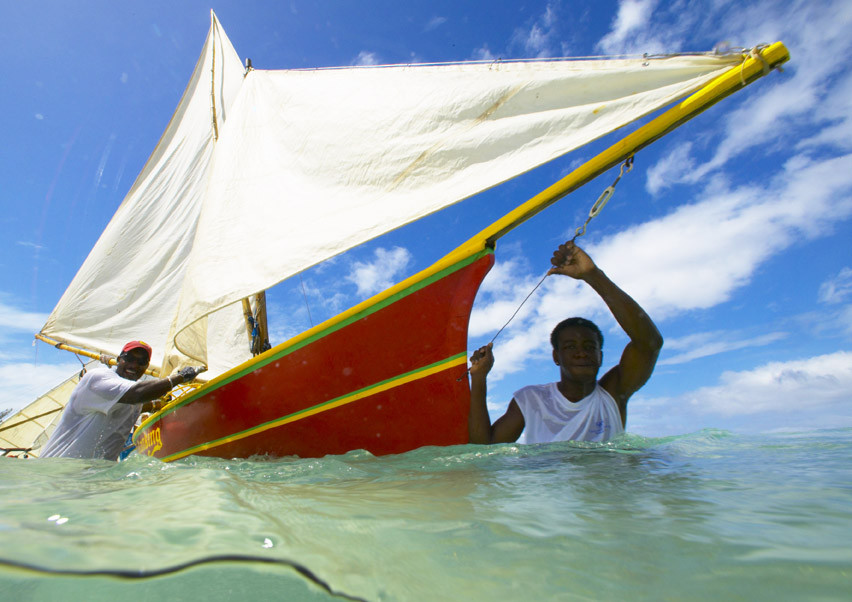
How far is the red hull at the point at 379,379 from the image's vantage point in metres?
3.06

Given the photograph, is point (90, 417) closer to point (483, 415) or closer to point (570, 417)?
point (483, 415)

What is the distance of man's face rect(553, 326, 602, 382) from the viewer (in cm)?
301

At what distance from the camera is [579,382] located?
3.04 meters

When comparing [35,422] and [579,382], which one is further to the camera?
[35,422]

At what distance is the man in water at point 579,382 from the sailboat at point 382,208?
18cm

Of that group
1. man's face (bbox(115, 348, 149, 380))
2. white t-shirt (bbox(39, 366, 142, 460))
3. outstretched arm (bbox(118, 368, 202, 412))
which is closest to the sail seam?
outstretched arm (bbox(118, 368, 202, 412))

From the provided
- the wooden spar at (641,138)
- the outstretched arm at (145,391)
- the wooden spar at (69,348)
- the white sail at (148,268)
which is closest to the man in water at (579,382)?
the wooden spar at (641,138)

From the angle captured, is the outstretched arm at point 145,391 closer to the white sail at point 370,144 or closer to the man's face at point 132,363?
the white sail at point 370,144

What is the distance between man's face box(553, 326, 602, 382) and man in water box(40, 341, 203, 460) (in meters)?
3.58

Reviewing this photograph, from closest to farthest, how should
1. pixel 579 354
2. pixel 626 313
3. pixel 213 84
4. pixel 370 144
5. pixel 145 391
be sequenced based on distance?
pixel 626 313
pixel 579 354
pixel 370 144
pixel 145 391
pixel 213 84

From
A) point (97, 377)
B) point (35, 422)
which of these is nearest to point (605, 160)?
point (97, 377)

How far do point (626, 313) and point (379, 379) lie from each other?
1.76 m

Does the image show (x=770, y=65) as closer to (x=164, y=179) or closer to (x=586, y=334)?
(x=586, y=334)

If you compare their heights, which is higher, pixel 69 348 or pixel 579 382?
pixel 69 348
